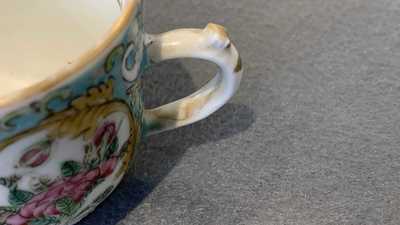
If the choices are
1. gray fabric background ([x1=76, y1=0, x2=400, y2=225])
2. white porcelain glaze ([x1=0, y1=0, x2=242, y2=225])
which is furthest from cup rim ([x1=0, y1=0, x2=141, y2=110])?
gray fabric background ([x1=76, y1=0, x2=400, y2=225])

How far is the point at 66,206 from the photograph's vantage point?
250 millimetres

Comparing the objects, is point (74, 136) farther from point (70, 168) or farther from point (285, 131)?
point (285, 131)

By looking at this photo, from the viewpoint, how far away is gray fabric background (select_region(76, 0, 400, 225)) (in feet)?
0.95

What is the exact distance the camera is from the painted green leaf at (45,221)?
0.25 meters

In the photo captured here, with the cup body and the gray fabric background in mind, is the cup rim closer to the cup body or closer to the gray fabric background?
the cup body

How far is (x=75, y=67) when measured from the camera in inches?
7.8

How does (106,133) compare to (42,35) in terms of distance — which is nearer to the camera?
(106,133)

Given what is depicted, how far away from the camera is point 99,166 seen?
0.25 meters

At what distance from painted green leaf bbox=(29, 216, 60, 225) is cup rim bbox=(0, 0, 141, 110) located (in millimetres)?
72

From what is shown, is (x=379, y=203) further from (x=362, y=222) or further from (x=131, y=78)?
(x=131, y=78)

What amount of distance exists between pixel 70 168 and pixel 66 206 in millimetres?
27

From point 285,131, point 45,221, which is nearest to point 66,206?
point 45,221

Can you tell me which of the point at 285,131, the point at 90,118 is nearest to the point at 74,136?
the point at 90,118

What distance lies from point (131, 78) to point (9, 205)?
0.23ft
